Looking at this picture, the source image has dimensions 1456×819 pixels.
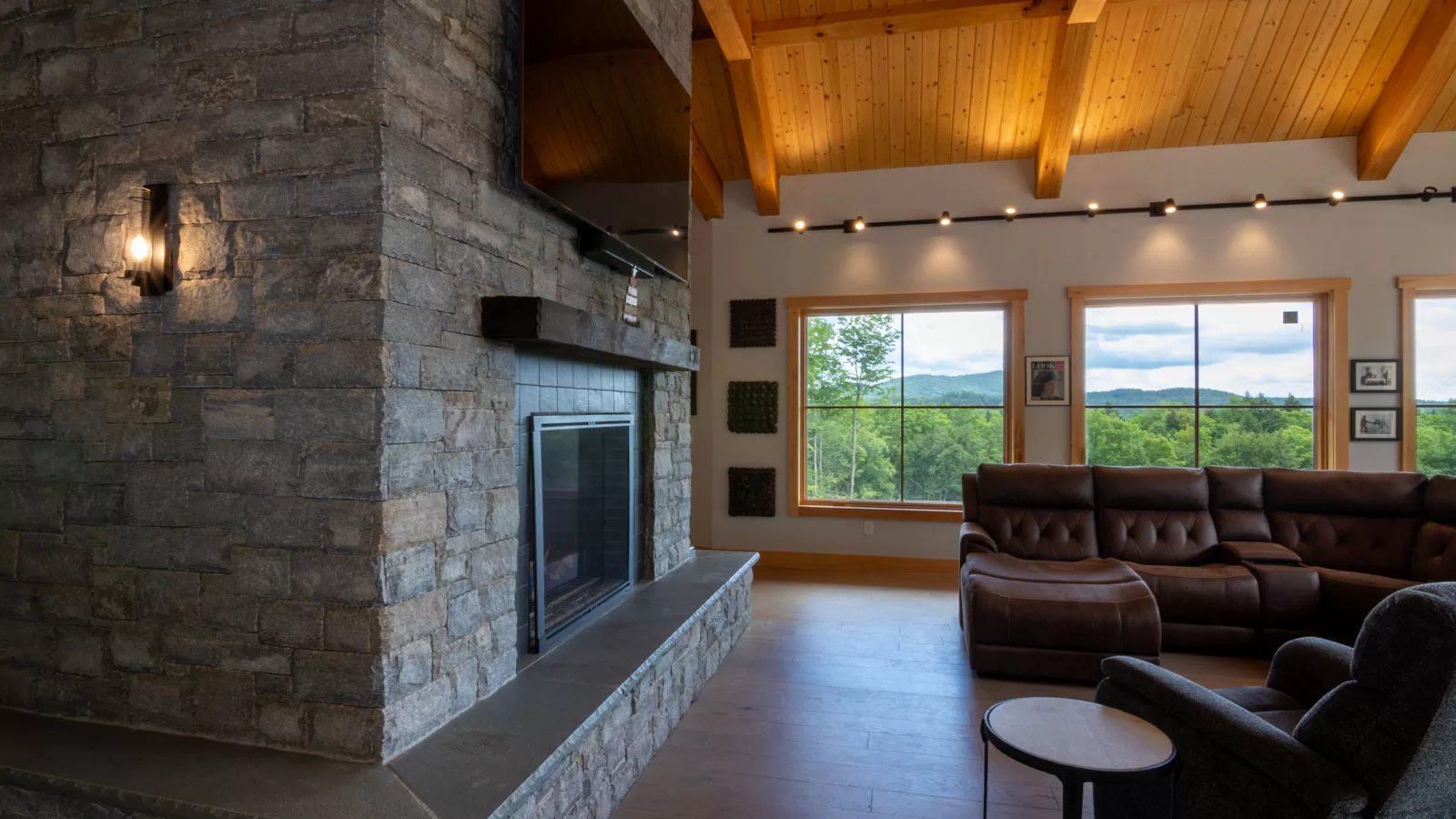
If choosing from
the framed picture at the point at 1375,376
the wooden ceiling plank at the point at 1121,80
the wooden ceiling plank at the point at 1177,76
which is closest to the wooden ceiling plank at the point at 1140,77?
the wooden ceiling plank at the point at 1121,80

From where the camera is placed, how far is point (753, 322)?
649cm

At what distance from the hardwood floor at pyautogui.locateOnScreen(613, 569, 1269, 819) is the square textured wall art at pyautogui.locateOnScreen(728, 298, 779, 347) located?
2.52 m

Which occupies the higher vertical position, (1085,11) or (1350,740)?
(1085,11)

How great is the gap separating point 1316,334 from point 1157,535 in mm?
2553

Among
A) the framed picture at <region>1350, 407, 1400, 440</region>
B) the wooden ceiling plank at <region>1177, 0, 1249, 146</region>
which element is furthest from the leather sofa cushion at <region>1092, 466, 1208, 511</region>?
the wooden ceiling plank at <region>1177, 0, 1249, 146</region>

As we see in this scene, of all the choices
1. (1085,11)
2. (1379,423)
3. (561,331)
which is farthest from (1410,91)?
(561,331)

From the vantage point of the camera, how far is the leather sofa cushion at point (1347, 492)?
435cm

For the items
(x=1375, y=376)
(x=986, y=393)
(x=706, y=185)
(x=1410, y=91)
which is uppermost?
(x=1410, y=91)

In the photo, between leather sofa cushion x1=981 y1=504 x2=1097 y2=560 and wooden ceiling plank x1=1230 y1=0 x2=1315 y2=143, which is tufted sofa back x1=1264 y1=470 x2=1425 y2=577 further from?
wooden ceiling plank x1=1230 y1=0 x2=1315 y2=143

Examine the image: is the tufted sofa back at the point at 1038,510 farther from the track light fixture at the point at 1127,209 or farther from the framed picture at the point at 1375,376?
the framed picture at the point at 1375,376

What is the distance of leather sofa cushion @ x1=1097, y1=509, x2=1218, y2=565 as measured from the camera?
14.8ft

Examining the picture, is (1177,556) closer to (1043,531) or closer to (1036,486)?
(1043,531)

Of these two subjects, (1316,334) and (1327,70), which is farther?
(1316,334)

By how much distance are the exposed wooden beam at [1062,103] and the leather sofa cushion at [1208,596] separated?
3166 millimetres
